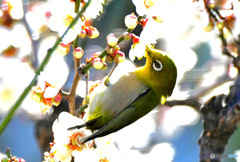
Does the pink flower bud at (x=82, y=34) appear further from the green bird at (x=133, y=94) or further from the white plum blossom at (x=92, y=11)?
the green bird at (x=133, y=94)

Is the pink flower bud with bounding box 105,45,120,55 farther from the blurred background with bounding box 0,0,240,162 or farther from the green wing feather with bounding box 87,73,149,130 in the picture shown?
the blurred background with bounding box 0,0,240,162

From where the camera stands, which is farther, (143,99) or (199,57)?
(199,57)

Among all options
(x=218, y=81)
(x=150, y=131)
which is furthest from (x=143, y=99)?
(x=150, y=131)

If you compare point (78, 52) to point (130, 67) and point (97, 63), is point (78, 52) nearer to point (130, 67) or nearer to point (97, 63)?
point (97, 63)

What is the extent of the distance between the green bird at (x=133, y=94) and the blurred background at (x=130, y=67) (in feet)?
0.41

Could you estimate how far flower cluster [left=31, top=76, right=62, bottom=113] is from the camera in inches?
34.3

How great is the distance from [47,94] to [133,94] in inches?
14.2

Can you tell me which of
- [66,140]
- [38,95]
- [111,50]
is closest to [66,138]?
[66,140]

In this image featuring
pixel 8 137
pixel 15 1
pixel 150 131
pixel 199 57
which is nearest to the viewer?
pixel 15 1

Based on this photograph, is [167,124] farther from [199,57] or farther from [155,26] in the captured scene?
[155,26]

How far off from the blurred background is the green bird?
124 mm

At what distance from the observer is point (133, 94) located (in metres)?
1.18

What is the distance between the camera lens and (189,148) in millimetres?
2396

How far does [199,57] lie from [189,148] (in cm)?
57
